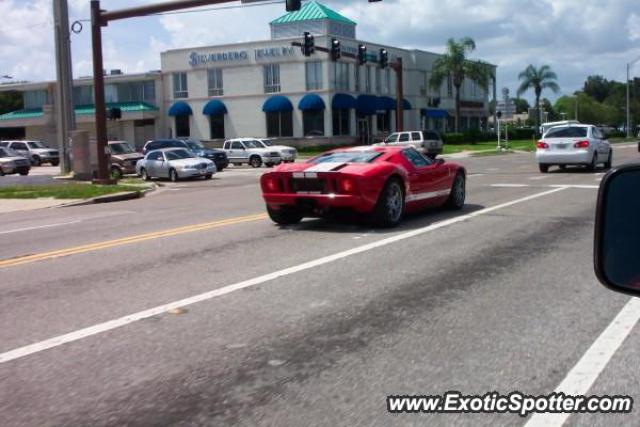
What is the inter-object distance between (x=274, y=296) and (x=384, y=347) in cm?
190

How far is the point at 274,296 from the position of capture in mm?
7152

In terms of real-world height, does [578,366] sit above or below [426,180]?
below

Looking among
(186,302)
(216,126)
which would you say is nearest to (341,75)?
(216,126)

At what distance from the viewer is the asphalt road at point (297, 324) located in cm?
450

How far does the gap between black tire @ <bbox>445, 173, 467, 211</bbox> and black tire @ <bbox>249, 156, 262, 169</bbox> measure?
29.2 m

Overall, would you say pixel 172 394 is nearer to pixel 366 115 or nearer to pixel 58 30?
pixel 58 30

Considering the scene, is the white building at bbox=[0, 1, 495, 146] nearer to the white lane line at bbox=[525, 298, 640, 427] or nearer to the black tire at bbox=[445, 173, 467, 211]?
the black tire at bbox=[445, 173, 467, 211]

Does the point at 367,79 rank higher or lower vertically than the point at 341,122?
higher

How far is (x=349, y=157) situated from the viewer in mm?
12031

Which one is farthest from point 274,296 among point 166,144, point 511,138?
point 511,138

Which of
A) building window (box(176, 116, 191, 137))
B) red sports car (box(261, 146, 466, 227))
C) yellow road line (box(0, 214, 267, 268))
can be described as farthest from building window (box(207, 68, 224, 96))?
red sports car (box(261, 146, 466, 227))

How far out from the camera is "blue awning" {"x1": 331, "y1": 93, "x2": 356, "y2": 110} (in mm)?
56625

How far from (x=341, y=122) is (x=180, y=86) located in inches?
554

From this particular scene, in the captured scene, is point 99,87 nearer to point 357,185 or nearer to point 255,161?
point 255,161
